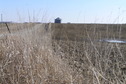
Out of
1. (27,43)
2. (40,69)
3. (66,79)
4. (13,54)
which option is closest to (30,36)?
(27,43)

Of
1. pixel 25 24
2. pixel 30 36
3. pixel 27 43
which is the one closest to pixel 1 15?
pixel 25 24

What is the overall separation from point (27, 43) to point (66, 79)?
167cm

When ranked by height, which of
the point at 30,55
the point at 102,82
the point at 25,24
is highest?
the point at 25,24

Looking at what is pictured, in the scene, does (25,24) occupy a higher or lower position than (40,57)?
higher

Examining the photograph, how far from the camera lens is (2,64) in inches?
181

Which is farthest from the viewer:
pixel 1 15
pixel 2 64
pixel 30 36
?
pixel 1 15

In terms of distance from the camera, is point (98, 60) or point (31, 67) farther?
point (98, 60)

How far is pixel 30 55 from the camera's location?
466cm

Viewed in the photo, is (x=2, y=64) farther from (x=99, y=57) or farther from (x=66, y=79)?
(x=99, y=57)

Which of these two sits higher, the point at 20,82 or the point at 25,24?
the point at 25,24

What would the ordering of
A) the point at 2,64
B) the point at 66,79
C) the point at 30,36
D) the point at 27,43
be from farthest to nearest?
the point at 30,36, the point at 27,43, the point at 2,64, the point at 66,79

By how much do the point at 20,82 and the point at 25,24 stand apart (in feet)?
8.61

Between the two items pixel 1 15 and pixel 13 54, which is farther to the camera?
pixel 1 15

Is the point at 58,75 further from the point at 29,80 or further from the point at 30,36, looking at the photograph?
the point at 30,36
